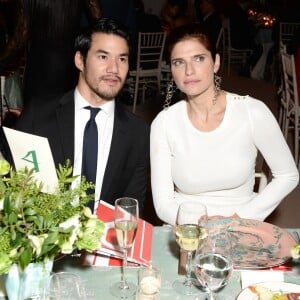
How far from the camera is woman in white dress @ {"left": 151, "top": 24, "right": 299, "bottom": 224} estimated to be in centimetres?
207

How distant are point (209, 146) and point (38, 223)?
1.12 meters

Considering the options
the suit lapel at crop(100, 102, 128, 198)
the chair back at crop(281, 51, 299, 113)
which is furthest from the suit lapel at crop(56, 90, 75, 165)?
the chair back at crop(281, 51, 299, 113)

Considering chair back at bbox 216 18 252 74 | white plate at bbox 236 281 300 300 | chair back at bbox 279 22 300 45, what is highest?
chair back at bbox 279 22 300 45

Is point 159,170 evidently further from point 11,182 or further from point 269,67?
point 269,67

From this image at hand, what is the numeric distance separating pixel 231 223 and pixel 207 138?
0.59 metres

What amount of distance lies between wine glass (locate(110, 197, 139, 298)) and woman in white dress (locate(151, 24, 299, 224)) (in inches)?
26.5

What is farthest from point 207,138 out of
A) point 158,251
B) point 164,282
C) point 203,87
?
point 164,282

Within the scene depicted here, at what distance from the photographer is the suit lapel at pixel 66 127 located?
209cm

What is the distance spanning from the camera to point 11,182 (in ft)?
3.91

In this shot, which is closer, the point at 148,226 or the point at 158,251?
the point at 158,251

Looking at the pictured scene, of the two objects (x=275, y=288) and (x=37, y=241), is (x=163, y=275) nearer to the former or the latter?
(x=275, y=288)

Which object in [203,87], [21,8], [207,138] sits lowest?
[207,138]

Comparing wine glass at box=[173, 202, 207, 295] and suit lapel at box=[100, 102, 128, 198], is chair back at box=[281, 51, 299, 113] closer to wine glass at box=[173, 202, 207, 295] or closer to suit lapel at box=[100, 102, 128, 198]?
suit lapel at box=[100, 102, 128, 198]

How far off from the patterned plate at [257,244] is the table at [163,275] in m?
0.05
